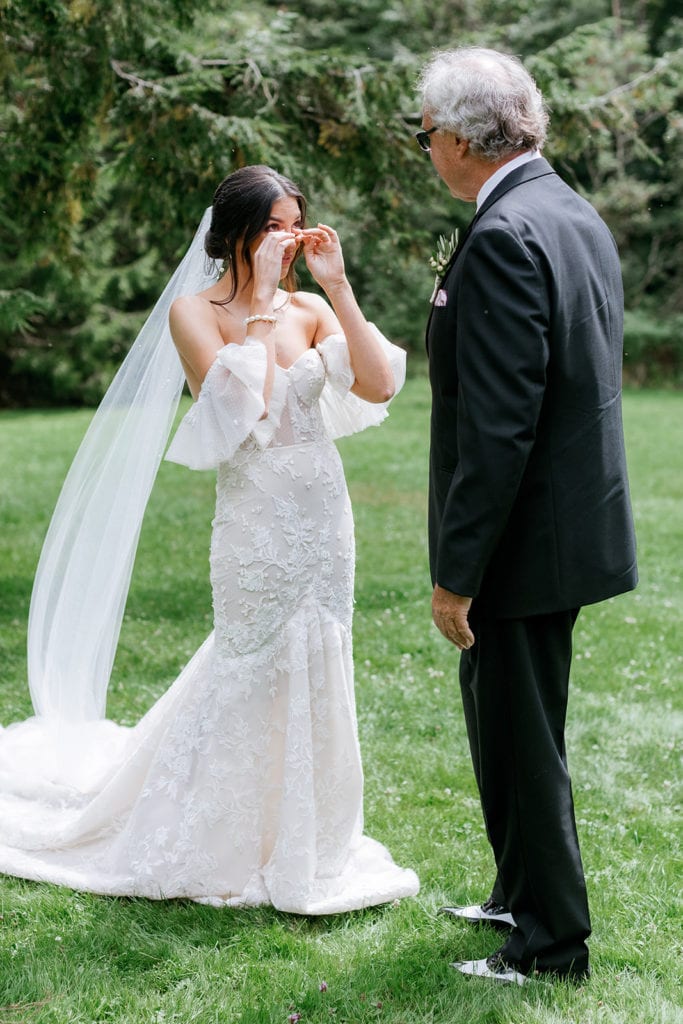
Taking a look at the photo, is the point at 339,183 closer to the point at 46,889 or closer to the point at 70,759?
the point at 70,759

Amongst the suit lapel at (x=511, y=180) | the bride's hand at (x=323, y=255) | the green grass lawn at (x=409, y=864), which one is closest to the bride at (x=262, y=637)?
the bride's hand at (x=323, y=255)

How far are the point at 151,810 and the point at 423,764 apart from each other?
143cm

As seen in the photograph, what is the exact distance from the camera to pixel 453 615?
296 cm

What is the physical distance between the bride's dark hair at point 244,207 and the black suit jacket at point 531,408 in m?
0.96

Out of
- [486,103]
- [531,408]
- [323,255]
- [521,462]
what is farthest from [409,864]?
[486,103]

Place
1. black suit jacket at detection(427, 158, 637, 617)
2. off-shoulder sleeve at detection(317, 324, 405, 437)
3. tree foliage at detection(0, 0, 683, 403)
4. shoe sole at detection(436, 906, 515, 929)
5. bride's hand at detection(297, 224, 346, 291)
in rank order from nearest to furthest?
black suit jacket at detection(427, 158, 637, 617) < shoe sole at detection(436, 906, 515, 929) < bride's hand at detection(297, 224, 346, 291) < off-shoulder sleeve at detection(317, 324, 405, 437) < tree foliage at detection(0, 0, 683, 403)

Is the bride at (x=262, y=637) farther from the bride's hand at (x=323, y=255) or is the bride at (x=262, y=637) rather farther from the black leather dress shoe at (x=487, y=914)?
the black leather dress shoe at (x=487, y=914)

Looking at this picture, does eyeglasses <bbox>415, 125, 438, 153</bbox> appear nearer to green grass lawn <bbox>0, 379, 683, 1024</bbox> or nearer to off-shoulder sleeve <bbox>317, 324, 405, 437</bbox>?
off-shoulder sleeve <bbox>317, 324, 405, 437</bbox>

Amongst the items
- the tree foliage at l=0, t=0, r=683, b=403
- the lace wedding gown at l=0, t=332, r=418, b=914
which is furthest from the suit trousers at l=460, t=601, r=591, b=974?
the tree foliage at l=0, t=0, r=683, b=403

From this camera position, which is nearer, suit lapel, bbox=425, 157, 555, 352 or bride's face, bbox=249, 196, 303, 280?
suit lapel, bbox=425, 157, 555, 352

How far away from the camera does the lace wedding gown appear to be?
12.1 feet

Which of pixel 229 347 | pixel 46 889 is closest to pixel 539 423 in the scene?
pixel 229 347

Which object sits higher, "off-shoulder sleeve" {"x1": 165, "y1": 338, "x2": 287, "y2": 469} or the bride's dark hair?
the bride's dark hair

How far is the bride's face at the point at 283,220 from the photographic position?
3695 millimetres
